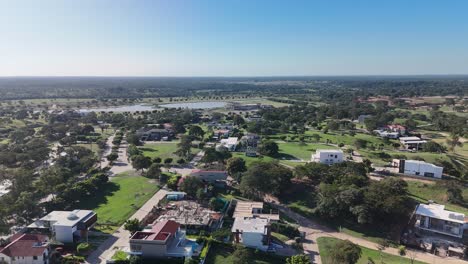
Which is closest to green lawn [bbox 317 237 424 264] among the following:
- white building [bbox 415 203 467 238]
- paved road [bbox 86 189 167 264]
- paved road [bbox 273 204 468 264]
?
paved road [bbox 273 204 468 264]

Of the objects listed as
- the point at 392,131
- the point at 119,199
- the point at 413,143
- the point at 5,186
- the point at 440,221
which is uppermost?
the point at 392,131

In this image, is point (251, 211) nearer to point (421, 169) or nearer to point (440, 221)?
point (440, 221)

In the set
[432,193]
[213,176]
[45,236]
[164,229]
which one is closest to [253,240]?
[164,229]

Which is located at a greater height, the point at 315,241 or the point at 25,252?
the point at 25,252

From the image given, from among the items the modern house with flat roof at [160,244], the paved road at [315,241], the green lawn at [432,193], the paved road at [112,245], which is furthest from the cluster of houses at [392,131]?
the modern house with flat roof at [160,244]

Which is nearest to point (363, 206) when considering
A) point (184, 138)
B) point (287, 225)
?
point (287, 225)

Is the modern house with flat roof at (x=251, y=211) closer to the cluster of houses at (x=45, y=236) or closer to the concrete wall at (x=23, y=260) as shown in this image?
the cluster of houses at (x=45, y=236)
